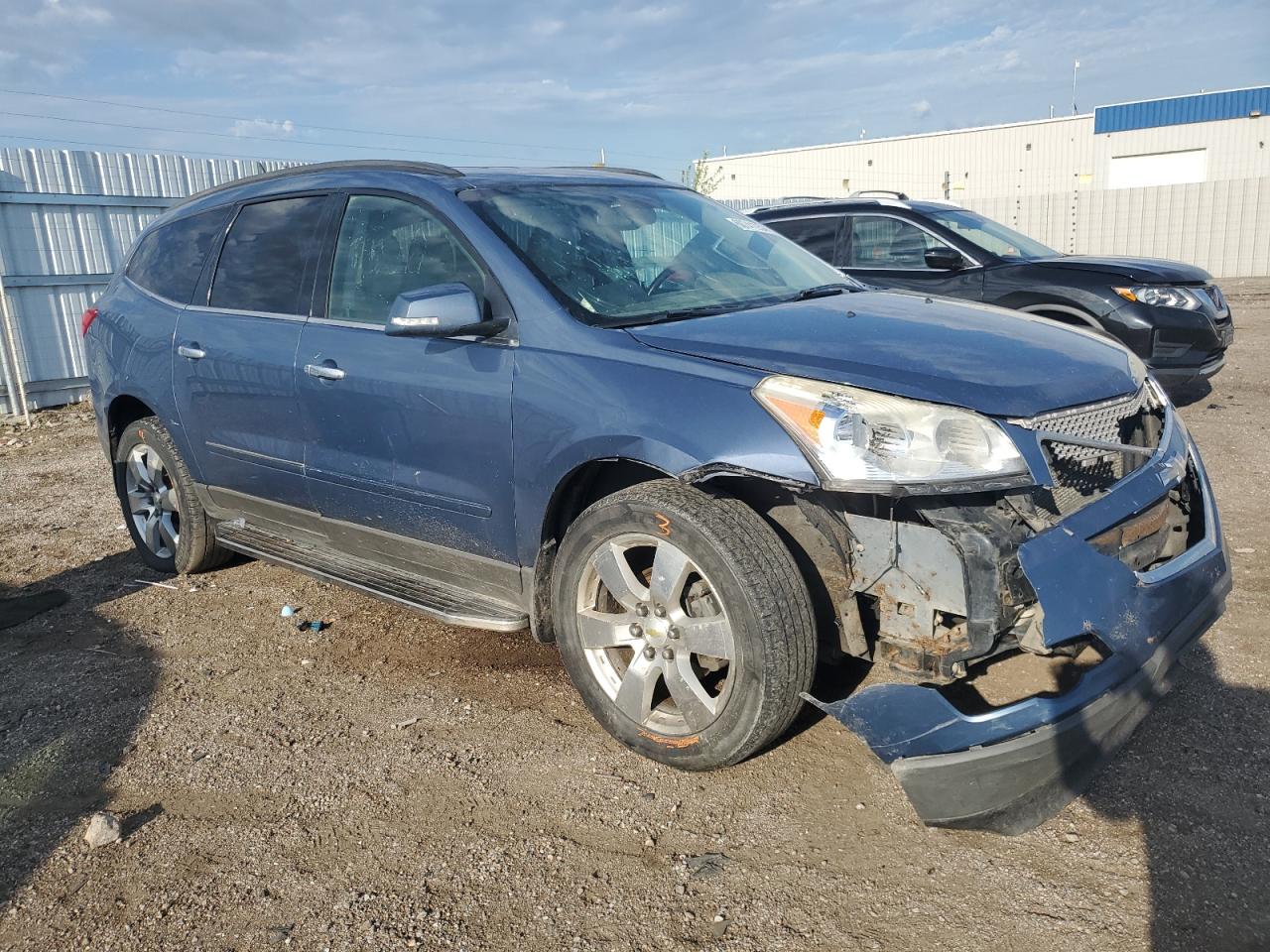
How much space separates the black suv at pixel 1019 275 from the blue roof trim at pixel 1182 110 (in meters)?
31.6

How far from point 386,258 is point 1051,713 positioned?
9.32 feet

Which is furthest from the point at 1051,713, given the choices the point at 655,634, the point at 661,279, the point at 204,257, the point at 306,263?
the point at 204,257

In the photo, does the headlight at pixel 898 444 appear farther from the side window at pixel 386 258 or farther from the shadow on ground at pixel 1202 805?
the side window at pixel 386 258

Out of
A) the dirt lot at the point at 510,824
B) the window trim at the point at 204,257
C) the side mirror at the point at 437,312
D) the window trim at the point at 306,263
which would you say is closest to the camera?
the dirt lot at the point at 510,824

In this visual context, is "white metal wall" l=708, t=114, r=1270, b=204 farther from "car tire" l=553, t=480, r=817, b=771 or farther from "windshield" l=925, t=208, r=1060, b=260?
"car tire" l=553, t=480, r=817, b=771

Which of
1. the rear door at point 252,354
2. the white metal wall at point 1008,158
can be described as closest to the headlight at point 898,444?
the rear door at point 252,354

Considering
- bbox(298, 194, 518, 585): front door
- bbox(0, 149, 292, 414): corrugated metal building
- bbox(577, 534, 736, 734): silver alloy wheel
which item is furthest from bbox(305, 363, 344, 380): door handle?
bbox(0, 149, 292, 414): corrugated metal building

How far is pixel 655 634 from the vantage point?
3025 millimetres

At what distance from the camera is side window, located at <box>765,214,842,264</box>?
327 inches

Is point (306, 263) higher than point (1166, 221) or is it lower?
higher

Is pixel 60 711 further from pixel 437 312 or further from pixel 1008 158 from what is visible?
pixel 1008 158

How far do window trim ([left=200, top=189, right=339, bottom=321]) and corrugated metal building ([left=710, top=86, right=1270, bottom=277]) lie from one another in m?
16.3

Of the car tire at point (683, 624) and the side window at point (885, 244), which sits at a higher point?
the side window at point (885, 244)

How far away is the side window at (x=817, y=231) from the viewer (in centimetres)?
830
